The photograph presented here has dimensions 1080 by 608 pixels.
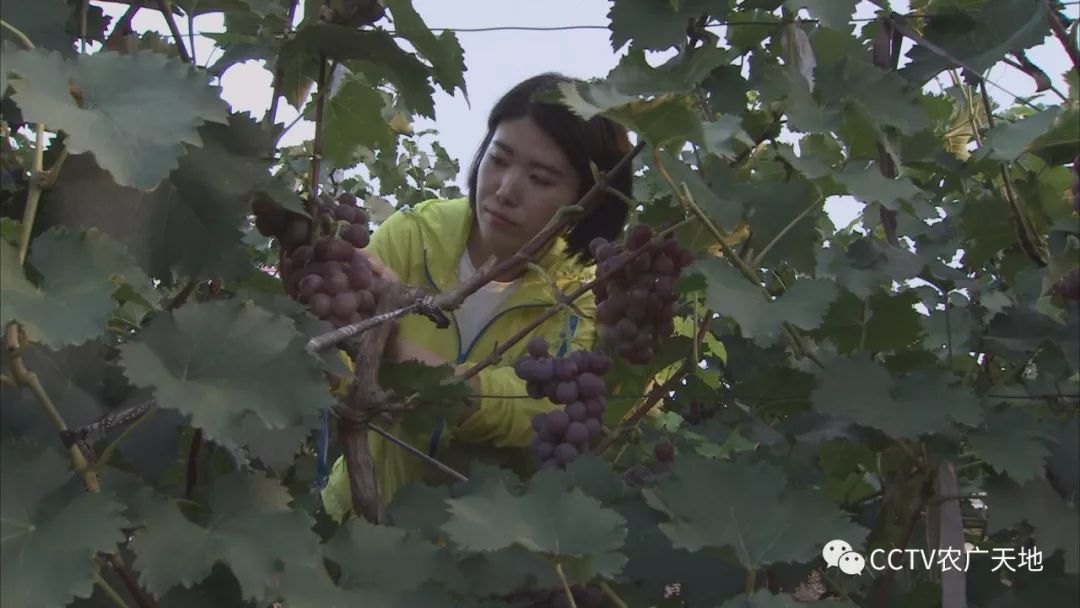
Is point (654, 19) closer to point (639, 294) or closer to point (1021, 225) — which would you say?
point (639, 294)

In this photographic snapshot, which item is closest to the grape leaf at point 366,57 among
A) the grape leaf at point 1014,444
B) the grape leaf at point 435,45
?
the grape leaf at point 435,45

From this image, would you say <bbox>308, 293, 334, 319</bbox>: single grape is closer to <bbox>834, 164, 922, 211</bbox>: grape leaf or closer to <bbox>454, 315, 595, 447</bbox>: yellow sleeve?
<bbox>454, 315, 595, 447</bbox>: yellow sleeve

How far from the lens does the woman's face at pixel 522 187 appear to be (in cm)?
176

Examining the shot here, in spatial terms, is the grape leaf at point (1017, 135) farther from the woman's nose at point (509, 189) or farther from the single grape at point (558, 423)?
the woman's nose at point (509, 189)

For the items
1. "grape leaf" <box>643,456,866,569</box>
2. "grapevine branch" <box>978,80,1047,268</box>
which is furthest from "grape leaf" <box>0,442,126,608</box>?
"grapevine branch" <box>978,80,1047,268</box>

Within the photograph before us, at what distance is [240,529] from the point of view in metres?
0.87

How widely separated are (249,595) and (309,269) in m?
0.43

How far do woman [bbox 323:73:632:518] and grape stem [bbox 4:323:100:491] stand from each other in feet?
2.50

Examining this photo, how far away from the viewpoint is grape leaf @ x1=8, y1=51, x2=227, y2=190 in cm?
77

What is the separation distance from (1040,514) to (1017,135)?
364mm

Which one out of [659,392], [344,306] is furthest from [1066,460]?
[344,306]

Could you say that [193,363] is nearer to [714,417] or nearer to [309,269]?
[309,269]

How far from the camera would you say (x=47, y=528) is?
776 mm

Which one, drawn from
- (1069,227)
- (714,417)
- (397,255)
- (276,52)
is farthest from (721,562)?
(397,255)
